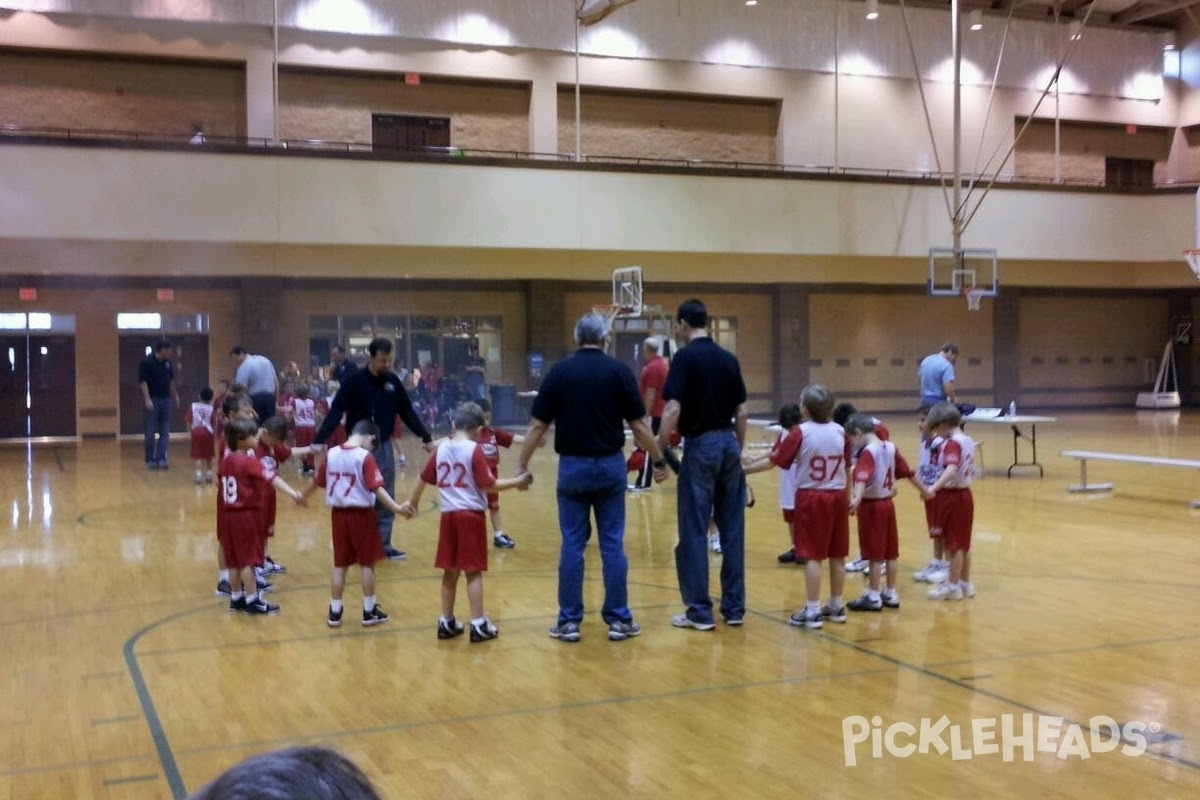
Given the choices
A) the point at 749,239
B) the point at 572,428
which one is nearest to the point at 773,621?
the point at 572,428

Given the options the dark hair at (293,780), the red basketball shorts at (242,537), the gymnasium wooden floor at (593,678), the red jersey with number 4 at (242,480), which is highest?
the dark hair at (293,780)

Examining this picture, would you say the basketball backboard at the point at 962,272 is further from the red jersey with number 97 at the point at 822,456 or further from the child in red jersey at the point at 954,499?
the red jersey with number 97 at the point at 822,456

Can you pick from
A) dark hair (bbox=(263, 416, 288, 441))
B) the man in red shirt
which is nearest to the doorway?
the man in red shirt

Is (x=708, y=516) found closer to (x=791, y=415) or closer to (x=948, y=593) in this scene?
(x=791, y=415)

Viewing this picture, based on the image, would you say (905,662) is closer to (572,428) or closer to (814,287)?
(572,428)

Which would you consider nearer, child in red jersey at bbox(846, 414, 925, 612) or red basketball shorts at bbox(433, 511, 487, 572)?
red basketball shorts at bbox(433, 511, 487, 572)

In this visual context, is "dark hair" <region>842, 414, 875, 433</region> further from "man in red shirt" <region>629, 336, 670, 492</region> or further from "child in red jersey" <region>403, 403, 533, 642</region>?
"man in red shirt" <region>629, 336, 670, 492</region>

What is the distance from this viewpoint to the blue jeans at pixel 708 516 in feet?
23.0

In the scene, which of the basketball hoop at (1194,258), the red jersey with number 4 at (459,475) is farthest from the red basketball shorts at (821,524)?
the basketball hoop at (1194,258)

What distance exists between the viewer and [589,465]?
686 centimetres

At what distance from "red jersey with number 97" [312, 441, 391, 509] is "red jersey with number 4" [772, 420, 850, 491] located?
2.63 meters

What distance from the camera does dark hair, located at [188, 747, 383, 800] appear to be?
1.03 m

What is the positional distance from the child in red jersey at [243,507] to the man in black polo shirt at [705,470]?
261cm

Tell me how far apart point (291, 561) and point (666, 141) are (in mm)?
18131
